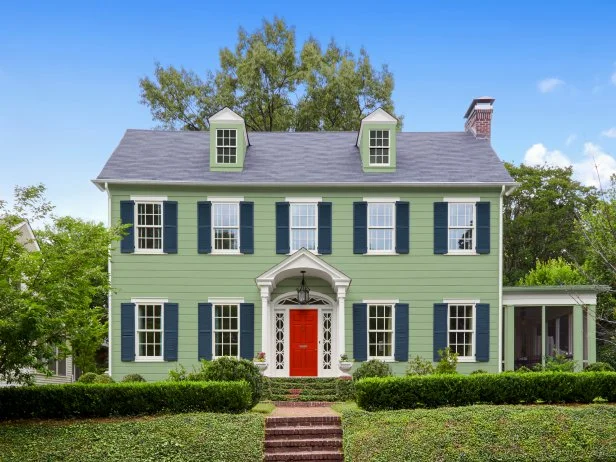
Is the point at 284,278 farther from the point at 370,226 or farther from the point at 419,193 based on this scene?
the point at 419,193

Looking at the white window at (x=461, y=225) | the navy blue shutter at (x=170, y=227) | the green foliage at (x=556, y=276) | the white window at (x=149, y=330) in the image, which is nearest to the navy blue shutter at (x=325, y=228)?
the white window at (x=461, y=225)

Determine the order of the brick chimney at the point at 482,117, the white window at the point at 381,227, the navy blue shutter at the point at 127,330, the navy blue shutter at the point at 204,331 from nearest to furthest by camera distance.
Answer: the navy blue shutter at the point at 127,330 < the navy blue shutter at the point at 204,331 < the white window at the point at 381,227 < the brick chimney at the point at 482,117

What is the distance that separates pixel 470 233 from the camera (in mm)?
22781

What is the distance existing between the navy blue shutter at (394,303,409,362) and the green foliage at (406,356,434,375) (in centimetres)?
35

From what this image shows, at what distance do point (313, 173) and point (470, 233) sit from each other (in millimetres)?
5220

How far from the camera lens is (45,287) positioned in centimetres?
1469

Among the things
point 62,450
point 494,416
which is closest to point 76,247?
point 62,450

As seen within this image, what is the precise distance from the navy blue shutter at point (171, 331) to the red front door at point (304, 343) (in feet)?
11.6

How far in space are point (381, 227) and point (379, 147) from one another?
2.65 meters

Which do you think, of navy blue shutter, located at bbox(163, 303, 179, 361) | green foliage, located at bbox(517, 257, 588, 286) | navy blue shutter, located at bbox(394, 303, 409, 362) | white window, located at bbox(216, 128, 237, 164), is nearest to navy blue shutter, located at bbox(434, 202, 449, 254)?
navy blue shutter, located at bbox(394, 303, 409, 362)

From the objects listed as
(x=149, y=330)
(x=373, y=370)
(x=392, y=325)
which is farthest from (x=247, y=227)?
(x=373, y=370)

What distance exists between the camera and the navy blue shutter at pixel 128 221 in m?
22.3

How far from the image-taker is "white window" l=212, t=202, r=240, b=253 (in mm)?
22625

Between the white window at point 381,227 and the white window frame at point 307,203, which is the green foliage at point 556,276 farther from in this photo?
the white window frame at point 307,203
